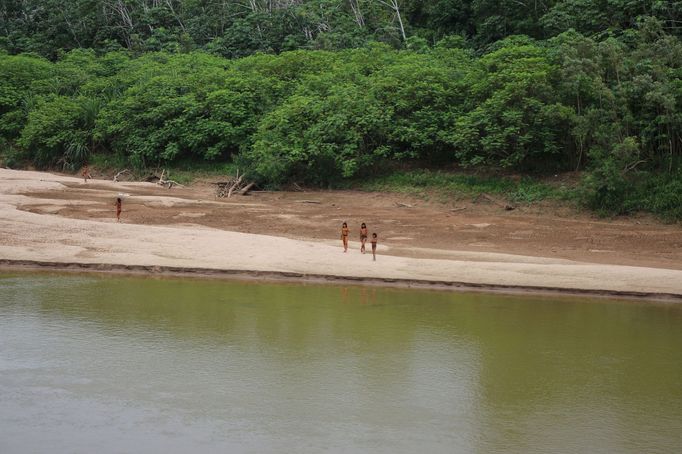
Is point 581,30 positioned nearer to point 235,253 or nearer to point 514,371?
point 235,253

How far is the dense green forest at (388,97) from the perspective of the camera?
2714 cm

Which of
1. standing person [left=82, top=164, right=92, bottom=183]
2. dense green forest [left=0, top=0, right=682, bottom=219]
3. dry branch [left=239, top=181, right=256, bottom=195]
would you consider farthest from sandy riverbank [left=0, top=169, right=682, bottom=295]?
standing person [left=82, top=164, right=92, bottom=183]

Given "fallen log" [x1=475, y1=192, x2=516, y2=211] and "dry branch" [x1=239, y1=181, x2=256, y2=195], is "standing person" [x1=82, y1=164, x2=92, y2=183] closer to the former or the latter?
"dry branch" [x1=239, y1=181, x2=256, y2=195]

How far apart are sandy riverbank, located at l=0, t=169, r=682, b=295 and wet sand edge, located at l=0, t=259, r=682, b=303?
8 cm

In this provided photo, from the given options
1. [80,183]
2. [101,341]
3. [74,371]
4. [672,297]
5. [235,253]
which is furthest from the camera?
[80,183]

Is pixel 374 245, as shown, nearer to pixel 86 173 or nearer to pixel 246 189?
pixel 246 189

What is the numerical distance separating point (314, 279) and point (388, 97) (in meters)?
14.7

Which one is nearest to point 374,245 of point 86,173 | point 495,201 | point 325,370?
point 325,370

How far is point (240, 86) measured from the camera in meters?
37.9

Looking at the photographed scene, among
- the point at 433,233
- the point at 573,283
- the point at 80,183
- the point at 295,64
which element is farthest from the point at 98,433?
the point at 295,64

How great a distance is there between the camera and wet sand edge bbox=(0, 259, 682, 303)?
19109 millimetres

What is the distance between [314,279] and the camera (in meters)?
20.5

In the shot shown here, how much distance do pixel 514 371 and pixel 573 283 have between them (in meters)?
6.12

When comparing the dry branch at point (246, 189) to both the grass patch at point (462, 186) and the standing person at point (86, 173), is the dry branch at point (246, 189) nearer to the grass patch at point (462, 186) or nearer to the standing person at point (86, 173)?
the grass patch at point (462, 186)
